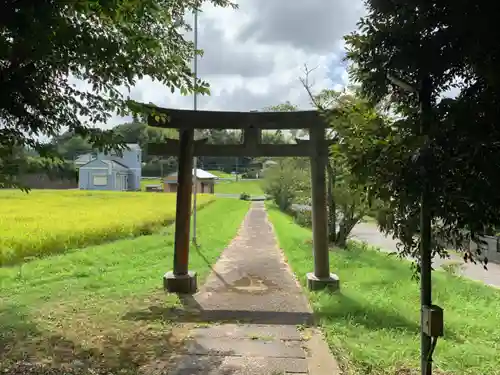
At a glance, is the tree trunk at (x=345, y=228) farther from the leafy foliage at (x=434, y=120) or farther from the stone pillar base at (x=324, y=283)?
the leafy foliage at (x=434, y=120)

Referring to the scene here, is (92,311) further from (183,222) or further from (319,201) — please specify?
(319,201)

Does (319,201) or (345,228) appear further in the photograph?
(345,228)

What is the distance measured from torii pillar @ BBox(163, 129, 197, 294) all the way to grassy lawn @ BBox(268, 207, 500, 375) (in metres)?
2.09

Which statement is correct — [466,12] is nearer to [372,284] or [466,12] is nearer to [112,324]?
[112,324]

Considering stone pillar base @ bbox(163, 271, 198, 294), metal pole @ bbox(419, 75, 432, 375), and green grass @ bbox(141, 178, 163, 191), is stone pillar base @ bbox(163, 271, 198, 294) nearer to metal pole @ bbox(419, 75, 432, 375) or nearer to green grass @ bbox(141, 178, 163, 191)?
metal pole @ bbox(419, 75, 432, 375)

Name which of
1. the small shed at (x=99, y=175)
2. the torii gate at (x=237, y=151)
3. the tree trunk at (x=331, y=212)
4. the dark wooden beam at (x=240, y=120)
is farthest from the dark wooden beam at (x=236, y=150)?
the small shed at (x=99, y=175)

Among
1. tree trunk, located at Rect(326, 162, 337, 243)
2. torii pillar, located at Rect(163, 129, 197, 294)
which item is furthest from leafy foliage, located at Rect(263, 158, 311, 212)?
torii pillar, located at Rect(163, 129, 197, 294)

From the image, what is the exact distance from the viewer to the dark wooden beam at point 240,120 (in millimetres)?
7672

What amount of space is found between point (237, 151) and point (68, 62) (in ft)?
15.6

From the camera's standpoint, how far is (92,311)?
6.43 metres

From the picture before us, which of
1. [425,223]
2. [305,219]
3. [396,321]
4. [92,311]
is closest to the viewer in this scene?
[425,223]

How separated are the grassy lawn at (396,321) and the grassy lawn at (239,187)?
48.3 metres

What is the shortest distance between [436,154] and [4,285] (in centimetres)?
777

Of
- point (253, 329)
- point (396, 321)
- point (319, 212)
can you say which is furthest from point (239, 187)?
point (253, 329)
